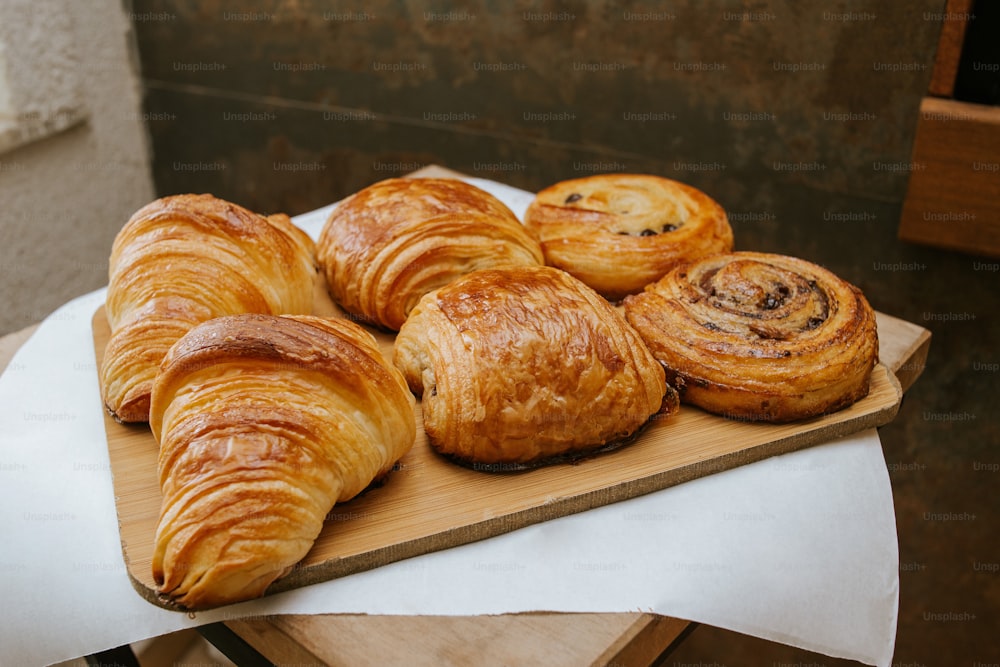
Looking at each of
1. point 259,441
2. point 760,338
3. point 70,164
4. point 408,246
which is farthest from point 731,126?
point 70,164

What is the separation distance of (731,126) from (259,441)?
6.22 ft

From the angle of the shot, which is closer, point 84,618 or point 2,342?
point 84,618

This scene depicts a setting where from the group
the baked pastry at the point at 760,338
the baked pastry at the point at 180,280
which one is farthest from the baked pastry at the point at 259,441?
the baked pastry at the point at 760,338

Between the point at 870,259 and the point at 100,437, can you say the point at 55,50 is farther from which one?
the point at 870,259

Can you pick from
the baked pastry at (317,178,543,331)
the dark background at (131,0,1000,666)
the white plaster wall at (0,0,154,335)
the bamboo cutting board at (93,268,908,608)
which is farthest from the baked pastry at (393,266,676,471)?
the white plaster wall at (0,0,154,335)

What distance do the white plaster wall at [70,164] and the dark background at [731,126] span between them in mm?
362

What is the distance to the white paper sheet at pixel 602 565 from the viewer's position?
133cm

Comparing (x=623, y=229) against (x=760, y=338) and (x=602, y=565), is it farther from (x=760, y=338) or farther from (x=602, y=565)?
(x=602, y=565)

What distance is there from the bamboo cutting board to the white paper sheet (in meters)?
0.03

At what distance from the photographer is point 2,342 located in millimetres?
2066

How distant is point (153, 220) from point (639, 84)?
1.61 m

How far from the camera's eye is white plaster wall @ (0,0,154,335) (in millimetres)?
3449

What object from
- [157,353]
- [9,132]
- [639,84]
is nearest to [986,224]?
[639,84]

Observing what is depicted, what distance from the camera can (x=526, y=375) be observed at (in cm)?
152
